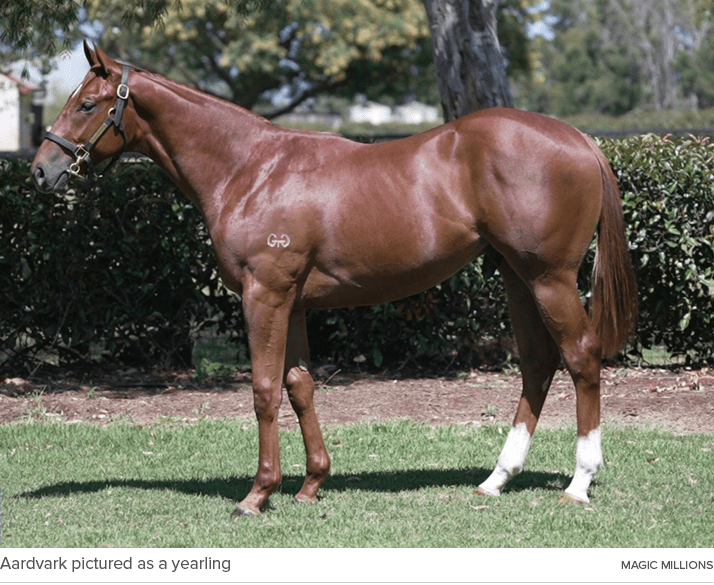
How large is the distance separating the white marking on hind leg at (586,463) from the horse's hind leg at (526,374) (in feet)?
1.16

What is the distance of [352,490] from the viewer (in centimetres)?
532

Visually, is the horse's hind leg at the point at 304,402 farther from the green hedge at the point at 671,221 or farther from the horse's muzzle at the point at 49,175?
the green hedge at the point at 671,221

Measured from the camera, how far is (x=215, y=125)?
4961mm

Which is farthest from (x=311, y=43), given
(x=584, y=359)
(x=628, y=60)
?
(x=628, y=60)

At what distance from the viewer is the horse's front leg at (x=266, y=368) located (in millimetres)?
4707

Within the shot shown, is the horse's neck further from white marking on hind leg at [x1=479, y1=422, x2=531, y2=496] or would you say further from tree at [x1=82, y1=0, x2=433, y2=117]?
tree at [x1=82, y1=0, x2=433, y2=117]

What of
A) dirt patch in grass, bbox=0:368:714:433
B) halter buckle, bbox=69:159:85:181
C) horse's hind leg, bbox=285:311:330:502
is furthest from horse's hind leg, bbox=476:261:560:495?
halter buckle, bbox=69:159:85:181

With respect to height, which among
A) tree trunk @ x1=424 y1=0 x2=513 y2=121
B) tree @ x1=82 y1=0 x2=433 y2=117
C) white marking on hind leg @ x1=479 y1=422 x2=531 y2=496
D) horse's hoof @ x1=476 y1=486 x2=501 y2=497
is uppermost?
tree @ x1=82 y1=0 x2=433 y2=117

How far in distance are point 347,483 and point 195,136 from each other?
7.34ft

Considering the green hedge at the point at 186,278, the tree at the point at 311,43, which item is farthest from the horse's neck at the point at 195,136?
the tree at the point at 311,43

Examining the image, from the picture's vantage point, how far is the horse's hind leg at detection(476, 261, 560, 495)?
518cm

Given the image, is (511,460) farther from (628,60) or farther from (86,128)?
(628,60)

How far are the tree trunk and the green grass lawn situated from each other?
3.56 meters

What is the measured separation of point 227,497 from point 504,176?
2.37 metres
